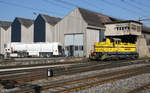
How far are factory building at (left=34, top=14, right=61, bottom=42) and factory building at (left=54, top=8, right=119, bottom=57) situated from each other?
6.35 feet

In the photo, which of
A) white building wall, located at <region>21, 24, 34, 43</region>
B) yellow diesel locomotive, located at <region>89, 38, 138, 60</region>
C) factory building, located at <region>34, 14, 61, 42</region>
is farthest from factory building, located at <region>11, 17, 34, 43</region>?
yellow diesel locomotive, located at <region>89, 38, 138, 60</region>

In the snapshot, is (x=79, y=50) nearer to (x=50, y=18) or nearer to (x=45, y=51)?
(x=45, y=51)

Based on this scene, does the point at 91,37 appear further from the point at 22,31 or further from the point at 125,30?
the point at 22,31

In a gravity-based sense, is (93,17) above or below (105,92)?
above

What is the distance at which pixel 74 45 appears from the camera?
4159 centimetres

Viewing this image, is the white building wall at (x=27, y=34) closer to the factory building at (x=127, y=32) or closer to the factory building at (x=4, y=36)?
the factory building at (x=4, y=36)

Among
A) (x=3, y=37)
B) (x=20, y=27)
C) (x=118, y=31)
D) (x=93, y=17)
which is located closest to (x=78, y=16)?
(x=93, y=17)

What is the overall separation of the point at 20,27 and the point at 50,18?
904 cm

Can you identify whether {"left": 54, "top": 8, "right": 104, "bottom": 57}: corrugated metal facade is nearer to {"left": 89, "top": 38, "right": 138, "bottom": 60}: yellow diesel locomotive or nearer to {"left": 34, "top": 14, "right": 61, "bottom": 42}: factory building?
{"left": 34, "top": 14, "right": 61, "bottom": 42}: factory building

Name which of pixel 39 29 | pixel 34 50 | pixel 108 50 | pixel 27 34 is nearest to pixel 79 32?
pixel 34 50

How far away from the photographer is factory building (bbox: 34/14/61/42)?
150 feet

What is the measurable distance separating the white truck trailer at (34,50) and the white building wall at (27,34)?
23.4ft

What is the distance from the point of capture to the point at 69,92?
27.6 ft

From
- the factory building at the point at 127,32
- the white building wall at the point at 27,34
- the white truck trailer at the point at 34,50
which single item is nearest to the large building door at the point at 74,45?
the white truck trailer at the point at 34,50
